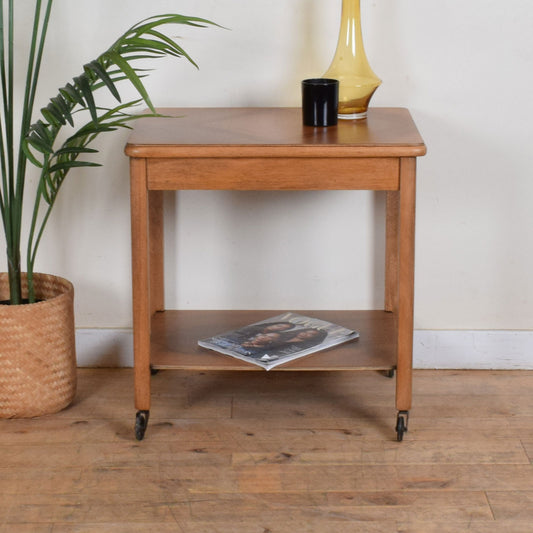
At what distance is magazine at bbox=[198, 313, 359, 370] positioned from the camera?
2107mm

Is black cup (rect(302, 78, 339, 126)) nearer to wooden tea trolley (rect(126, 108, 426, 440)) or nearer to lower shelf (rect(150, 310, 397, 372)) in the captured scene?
wooden tea trolley (rect(126, 108, 426, 440))

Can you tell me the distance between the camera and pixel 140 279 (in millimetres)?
2027

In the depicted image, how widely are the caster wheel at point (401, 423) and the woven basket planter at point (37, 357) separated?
79cm

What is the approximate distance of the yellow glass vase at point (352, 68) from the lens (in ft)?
6.98

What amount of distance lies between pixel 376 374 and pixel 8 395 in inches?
37.4

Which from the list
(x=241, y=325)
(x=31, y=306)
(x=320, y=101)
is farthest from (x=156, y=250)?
(x=320, y=101)

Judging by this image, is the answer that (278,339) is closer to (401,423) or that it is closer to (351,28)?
(401,423)

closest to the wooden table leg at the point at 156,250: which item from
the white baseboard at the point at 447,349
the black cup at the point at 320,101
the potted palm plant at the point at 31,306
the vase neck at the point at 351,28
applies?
the white baseboard at the point at 447,349

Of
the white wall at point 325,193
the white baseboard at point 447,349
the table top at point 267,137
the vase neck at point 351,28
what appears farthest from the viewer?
the white baseboard at point 447,349

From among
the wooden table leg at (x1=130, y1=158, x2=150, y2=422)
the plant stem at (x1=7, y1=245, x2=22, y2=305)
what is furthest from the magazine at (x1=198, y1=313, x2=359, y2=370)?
the plant stem at (x1=7, y1=245, x2=22, y2=305)

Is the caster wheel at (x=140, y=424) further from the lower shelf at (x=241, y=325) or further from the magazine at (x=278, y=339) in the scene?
the magazine at (x=278, y=339)

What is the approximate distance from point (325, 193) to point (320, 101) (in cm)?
41

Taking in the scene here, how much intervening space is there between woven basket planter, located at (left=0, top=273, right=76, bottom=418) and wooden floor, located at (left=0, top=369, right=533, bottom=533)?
0.05m

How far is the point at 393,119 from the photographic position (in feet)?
7.14
